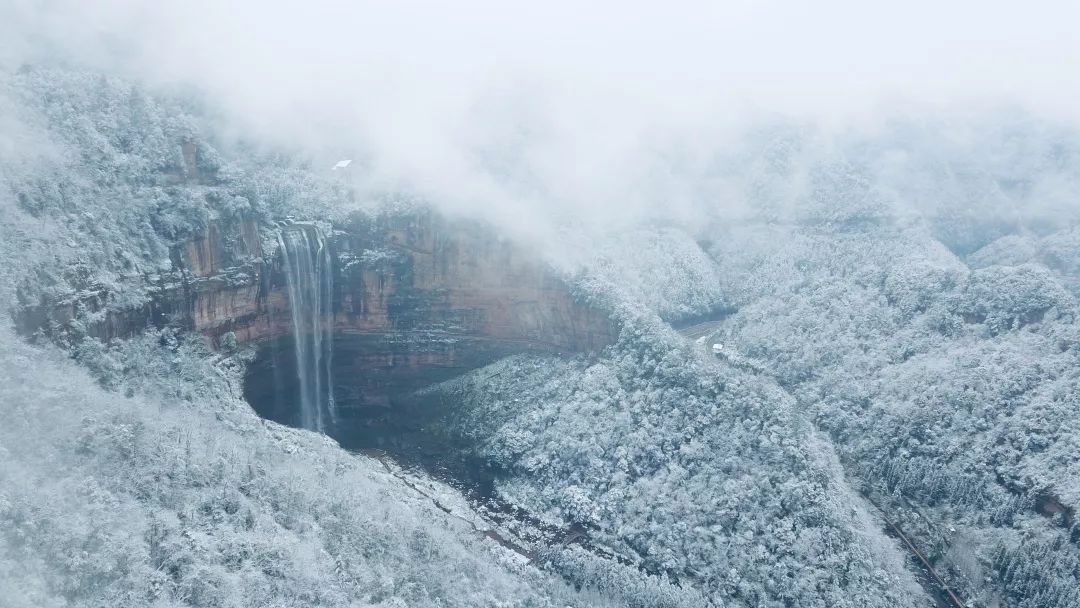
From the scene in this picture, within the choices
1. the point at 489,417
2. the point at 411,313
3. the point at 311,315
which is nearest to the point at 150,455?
the point at 311,315

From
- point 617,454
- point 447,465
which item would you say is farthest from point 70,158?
point 617,454

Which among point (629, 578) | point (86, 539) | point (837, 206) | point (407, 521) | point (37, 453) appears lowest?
point (629, 578)

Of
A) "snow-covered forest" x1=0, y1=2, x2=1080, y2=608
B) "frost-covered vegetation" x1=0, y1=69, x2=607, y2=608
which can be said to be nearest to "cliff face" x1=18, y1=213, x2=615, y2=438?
"snow-covered forest" x1=0, y1=2, x2=1080, y2=608

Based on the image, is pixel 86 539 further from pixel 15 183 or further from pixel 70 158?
pixel 70 158

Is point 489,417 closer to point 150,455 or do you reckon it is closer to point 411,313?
point 411,313

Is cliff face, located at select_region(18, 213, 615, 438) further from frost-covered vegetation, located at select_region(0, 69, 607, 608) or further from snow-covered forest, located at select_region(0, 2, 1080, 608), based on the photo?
frost-covered vegetation, located at select_region(0, 69, 607, 608)

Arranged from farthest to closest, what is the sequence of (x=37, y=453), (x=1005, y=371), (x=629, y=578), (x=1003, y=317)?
(x=1003, y=317) < (x=1005, y=371) < (x=629, y=578) < (x=37, y=453)

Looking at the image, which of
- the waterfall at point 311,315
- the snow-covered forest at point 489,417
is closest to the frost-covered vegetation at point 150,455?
the snow-covered forest at point 489,417
